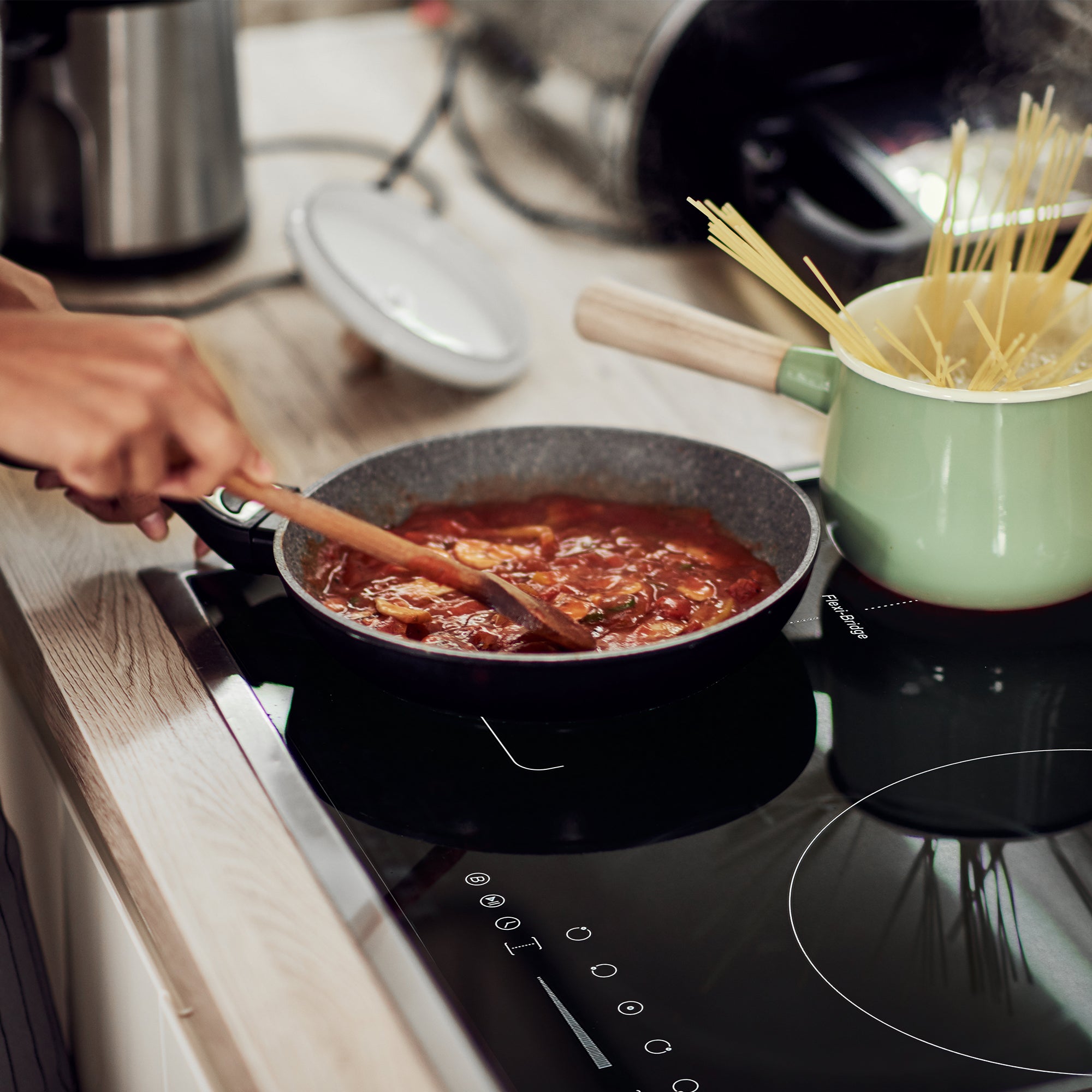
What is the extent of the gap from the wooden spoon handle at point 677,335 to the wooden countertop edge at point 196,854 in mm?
345

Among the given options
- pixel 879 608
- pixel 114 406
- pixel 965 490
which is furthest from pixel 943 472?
pixel 114 406

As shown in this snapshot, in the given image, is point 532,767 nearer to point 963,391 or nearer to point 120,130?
point 963,391

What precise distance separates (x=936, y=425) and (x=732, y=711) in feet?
0.64

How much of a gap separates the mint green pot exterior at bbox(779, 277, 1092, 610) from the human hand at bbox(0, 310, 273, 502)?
356 mm

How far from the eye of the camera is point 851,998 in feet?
1.82

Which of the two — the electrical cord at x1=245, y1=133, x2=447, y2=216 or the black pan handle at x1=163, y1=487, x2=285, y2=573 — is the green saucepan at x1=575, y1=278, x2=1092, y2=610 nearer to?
the black pan handle at x1=163, y1=487, x2=285, y2=573

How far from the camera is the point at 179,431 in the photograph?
0.59 meters

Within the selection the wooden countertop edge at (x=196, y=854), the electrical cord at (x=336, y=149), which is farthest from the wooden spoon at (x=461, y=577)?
the electrical cord at (x=336, y=149)

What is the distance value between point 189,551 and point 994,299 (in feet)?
1.85

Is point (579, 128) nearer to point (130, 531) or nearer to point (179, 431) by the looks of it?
point (130, 531)

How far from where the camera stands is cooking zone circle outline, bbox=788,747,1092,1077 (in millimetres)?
521

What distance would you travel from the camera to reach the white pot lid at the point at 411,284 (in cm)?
112

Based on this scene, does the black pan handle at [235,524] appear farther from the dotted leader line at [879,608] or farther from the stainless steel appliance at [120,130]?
the stainless steel appliance at [120,130]

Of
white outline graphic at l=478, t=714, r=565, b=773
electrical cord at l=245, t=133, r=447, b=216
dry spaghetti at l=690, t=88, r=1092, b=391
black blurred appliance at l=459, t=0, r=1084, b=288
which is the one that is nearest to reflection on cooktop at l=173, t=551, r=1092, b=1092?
white outline graphic at l=478, t=714, r=565, b=773
